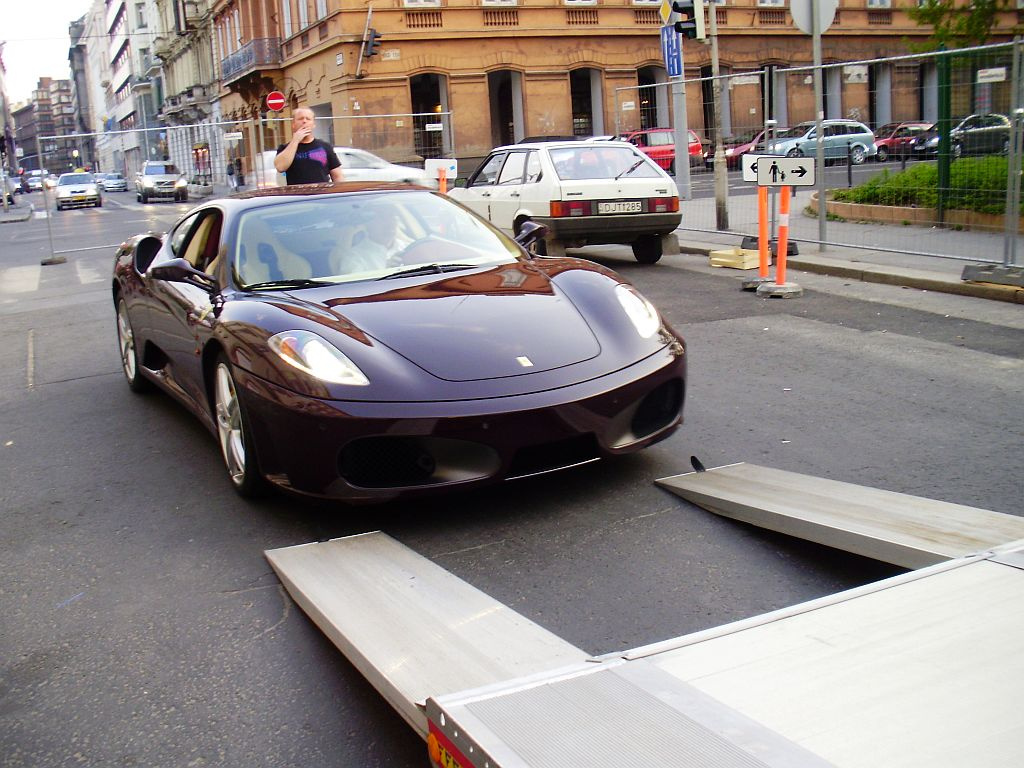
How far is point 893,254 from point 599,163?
349cm

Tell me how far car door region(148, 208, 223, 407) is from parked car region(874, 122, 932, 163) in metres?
7.36

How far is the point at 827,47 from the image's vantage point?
144 feet

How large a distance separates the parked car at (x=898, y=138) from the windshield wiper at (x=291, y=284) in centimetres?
753

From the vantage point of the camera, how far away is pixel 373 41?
1373 inches

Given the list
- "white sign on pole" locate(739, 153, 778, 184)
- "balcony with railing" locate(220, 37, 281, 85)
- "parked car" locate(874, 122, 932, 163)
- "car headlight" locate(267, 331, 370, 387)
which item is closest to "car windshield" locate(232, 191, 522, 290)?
"car headlight" locate(267, 331, 370, 387)

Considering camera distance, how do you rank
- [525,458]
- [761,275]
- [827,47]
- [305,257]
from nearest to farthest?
[525,458] → [305,257] → [761,275] → [827,47]

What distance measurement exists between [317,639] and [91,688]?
2.17 feet

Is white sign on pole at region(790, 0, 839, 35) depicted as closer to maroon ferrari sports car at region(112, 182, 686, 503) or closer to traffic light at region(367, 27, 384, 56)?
maroon ferrari sports car at region(112, 182, 686, 503)

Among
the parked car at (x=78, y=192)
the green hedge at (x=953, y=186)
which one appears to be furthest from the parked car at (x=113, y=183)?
the green hedge at (x=953, y=186)

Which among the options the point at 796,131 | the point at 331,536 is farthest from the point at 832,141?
the point at 331,536

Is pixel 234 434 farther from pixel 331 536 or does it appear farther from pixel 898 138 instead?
pixel 898 138

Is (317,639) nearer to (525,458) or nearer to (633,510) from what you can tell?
(525,458)

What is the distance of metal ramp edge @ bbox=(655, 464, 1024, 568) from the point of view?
3418 mm

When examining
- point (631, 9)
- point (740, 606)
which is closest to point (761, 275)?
point (740, 606)
